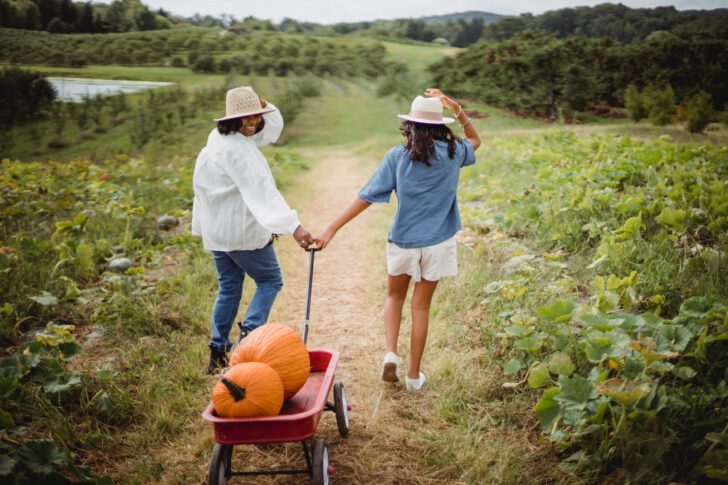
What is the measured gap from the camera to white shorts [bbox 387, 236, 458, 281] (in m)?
3.30

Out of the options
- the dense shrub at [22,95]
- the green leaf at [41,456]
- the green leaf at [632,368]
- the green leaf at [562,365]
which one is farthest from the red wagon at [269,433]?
the dense shrub at [22,95]

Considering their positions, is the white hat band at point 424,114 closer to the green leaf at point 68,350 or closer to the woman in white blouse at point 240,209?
the woman in white blouse at point 240,209

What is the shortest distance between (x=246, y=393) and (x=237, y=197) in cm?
153

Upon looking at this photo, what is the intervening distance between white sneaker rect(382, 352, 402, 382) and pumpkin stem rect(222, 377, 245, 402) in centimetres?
154

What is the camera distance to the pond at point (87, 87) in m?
12.4

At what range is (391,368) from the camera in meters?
3.58

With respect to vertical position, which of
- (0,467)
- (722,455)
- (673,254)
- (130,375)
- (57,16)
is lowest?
(130,375)

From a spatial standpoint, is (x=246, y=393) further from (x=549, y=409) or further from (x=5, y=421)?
(x=549, y=409)

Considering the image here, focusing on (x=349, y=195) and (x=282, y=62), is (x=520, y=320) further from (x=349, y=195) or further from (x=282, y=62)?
(x=282, y=62)

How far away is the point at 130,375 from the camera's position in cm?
354

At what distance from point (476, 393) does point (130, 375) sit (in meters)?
2.61

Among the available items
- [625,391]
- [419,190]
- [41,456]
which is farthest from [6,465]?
[625,391]

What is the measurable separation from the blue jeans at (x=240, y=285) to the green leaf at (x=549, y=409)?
203 cm

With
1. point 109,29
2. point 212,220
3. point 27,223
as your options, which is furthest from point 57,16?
point 212,220
